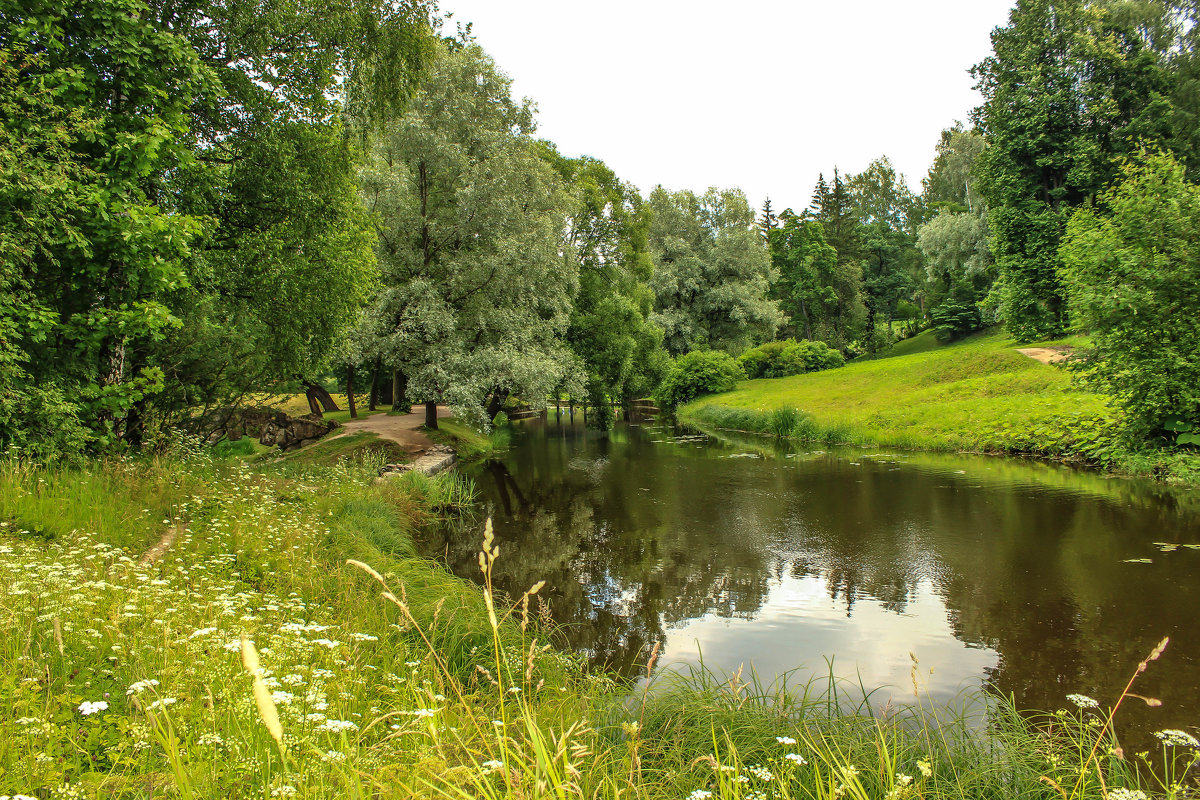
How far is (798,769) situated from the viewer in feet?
11.9

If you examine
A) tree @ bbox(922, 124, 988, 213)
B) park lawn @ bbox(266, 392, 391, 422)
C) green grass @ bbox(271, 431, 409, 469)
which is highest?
tree @ bbox(922, 124, 988, 213)

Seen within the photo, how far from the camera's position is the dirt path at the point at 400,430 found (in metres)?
19.7

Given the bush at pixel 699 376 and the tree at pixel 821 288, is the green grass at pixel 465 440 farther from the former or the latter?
the tree at pixel 821 288

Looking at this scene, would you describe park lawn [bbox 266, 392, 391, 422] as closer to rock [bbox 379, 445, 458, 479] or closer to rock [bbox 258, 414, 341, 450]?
rock [bbox 258, 414, 341, 450]

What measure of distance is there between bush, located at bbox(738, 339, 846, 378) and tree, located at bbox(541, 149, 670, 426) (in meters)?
10.5

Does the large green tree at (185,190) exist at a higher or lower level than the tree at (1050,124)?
lower

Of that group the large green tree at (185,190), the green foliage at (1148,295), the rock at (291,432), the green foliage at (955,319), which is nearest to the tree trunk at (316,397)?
the rock at (291,432)

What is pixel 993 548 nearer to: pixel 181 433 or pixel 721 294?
pixel 181 433

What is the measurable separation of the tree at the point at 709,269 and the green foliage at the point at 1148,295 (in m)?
30.9

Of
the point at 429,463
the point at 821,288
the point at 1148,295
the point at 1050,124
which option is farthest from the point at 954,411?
the point at 821,288

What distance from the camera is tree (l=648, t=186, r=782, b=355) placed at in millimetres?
44469

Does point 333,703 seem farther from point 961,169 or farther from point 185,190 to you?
point 961,169

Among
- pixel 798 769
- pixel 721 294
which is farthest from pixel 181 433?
pixel 721 294

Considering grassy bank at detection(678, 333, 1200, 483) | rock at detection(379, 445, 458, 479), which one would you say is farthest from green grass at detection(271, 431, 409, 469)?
grassy bank at detection(678, 333, 1200, 483)
